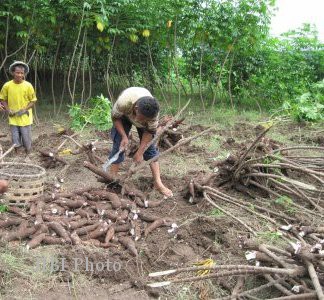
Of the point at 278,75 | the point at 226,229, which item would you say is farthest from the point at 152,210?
the point at 278,75

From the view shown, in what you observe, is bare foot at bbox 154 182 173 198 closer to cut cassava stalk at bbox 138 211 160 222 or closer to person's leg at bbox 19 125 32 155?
cut cassava stalk at bbox 138 211 160 222

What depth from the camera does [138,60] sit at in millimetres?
11617

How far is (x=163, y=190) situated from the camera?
176 inches

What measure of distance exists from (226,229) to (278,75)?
7.49 metres

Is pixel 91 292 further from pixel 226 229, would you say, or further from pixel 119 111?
pixel 119 111

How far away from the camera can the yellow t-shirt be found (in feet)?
18.6

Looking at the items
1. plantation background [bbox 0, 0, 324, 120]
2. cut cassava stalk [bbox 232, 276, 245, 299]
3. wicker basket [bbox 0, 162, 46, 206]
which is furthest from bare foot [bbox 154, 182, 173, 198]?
plantation background [bbox 0, 0, 324, 120]

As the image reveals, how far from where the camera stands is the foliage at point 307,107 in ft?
28.0

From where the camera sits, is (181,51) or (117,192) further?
(181,51)

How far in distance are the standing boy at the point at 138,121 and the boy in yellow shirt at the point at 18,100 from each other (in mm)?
1754

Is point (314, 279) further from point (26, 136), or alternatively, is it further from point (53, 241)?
point (26, 136)

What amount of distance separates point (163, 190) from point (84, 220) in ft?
3.65

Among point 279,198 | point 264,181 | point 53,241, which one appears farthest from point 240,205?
point 53,241

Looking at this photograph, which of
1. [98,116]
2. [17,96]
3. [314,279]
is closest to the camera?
[314,279]
